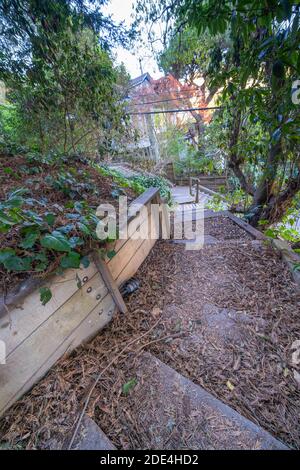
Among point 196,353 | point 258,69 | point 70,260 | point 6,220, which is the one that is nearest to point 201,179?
point 258,69

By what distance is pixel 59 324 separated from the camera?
3.37 ft

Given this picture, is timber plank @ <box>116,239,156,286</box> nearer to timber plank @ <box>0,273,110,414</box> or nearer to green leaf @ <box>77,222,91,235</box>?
timber plank @ <box>0,273,110,414</box>

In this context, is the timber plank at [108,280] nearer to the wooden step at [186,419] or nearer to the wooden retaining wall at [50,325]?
the wooden retaining wall at [50,325]

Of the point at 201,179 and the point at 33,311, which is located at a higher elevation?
the point at 201,179

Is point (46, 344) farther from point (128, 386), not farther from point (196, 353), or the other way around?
point (196, 353)

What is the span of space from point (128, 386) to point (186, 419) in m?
0.30

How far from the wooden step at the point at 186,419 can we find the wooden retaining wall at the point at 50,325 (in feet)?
1.38

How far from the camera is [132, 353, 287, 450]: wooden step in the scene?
2.60ft

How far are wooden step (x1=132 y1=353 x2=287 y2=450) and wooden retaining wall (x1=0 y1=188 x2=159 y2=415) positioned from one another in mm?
420

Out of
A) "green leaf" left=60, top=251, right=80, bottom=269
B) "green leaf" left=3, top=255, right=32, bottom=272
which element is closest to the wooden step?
"green leaf" left=60, top=251, right=80, bottom=269

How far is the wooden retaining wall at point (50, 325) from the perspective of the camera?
0.85m

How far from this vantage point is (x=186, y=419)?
2.84 feet

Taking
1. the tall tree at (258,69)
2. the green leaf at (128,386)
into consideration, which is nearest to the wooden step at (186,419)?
the green leaf at (128,386)

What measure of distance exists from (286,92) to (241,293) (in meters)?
1.40
